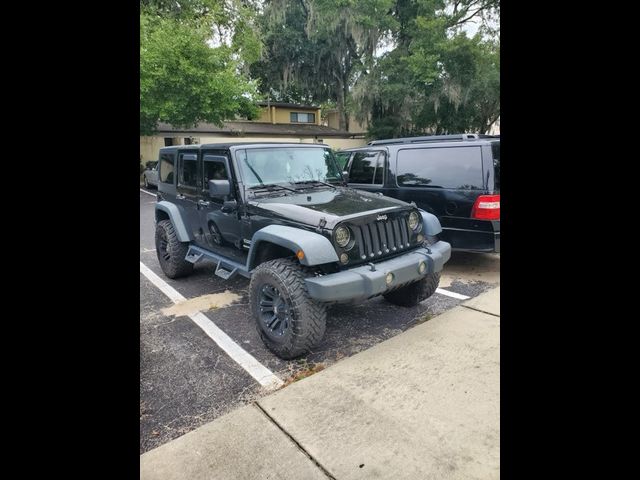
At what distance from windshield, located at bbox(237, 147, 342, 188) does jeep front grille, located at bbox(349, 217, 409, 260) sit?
1.15m

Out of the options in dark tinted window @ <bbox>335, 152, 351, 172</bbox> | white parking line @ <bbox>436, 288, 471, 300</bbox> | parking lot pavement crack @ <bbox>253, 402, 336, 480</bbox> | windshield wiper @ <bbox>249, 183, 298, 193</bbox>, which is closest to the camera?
parking lot pavement crack @ <bbox>253, 402, 336, 480</bbox>

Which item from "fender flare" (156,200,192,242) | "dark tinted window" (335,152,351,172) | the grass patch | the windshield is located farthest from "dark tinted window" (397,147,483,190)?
the grass patch

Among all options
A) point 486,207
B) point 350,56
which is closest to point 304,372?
point 486,207

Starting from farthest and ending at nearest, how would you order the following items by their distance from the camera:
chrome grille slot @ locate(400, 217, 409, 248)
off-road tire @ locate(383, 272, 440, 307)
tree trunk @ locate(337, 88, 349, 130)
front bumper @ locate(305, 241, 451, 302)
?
tree trunk @ locate(337, 88, 349, 130) < off-road tire @ locate(383, 272, 440, 307) < chrome grille slot @ locate(400, 217, 409, 248) < front bumper @ locate(305, 241, 451, 302)

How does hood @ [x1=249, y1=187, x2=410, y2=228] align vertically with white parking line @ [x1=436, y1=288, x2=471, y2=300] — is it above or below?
above

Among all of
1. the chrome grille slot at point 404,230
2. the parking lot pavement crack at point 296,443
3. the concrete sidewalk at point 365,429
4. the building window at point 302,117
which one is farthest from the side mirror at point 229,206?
the building window at point 302,117

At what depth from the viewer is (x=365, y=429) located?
8.70ft

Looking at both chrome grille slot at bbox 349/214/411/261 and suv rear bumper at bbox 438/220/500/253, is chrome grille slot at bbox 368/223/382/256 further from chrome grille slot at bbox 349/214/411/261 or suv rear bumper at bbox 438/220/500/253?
suv rear bumper at bbox 438/220/500/253

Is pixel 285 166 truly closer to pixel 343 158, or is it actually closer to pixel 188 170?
pixel 188 170

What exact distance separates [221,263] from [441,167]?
3.18 m

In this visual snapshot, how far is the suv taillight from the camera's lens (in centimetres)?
518

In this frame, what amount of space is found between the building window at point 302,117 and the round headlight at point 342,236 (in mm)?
28477
